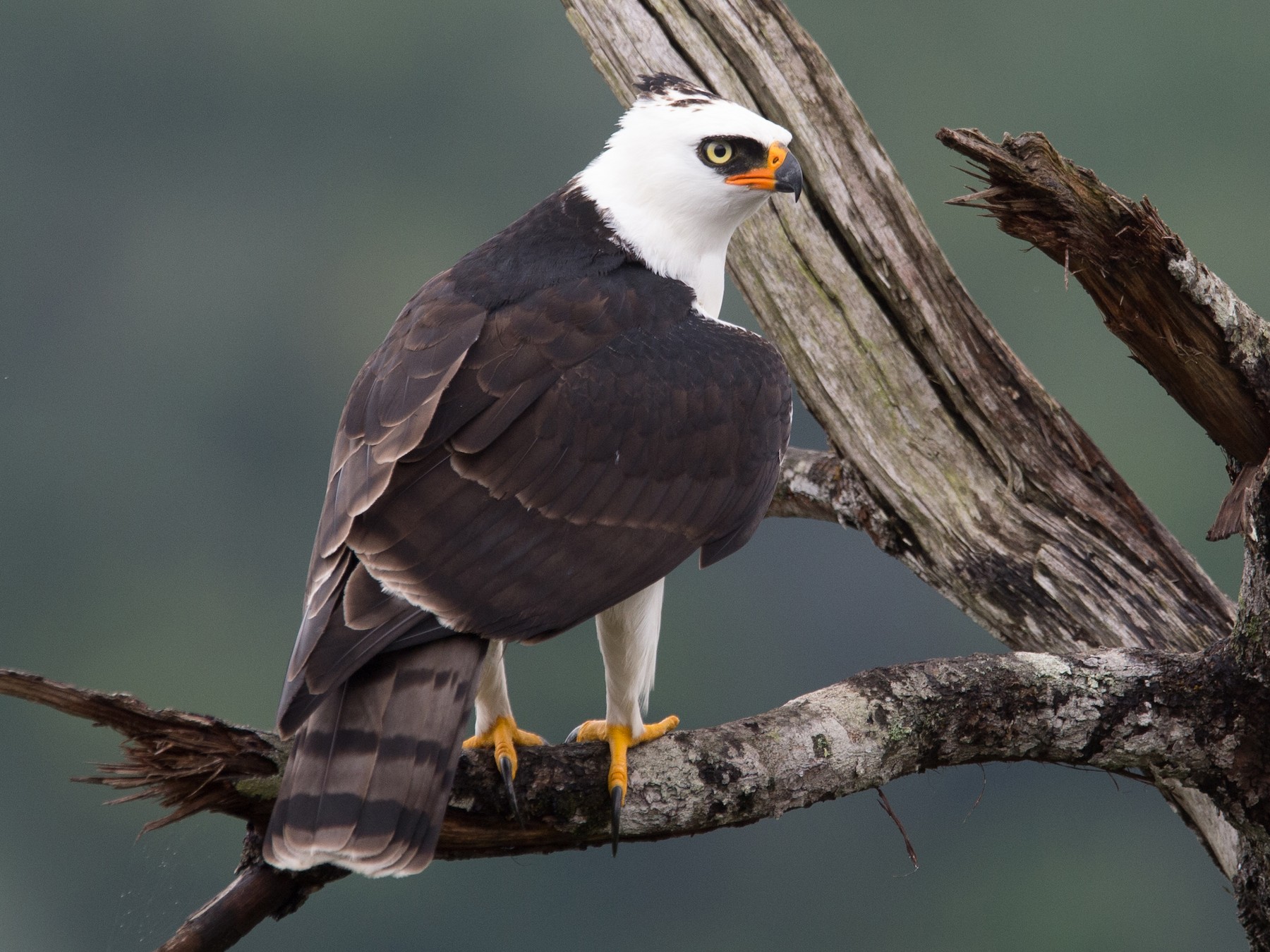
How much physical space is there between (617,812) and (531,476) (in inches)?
25.7

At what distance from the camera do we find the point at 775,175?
307 centimetres

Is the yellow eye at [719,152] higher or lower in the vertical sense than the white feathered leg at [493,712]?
higher

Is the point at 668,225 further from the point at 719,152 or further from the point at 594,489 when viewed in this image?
the point at 594,489

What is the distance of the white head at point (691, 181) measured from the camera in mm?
3064

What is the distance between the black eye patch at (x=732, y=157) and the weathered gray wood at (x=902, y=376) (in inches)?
25.8

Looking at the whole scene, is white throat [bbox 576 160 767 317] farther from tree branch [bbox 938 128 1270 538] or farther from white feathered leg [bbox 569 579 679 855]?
white feathered leg [bbox 569 579 679 855]

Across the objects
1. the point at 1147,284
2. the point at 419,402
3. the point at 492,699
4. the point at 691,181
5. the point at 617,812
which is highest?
the point at 691,181

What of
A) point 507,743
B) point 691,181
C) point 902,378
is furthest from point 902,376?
point 507,743

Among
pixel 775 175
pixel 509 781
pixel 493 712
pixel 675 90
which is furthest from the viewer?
pixel 675 90

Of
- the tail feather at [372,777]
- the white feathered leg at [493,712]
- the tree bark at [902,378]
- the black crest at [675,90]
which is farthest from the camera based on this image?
the tree bark at [902,378]

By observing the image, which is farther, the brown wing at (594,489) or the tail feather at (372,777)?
the brown wing at (594,489)

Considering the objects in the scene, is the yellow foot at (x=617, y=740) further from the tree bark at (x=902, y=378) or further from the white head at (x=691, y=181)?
the tree bark at (x=902, y=378)

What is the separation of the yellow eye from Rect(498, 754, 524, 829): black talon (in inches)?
58.9

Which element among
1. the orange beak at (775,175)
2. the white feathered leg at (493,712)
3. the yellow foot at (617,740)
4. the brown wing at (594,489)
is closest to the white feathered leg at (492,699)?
the white feathered leg at (493,712)
